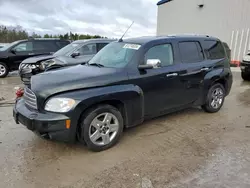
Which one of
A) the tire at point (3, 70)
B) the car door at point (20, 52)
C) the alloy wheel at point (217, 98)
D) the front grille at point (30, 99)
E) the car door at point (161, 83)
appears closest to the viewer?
the front grille at point (30, 99)

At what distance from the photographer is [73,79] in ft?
12.2

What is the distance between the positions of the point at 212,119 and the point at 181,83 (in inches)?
49.7

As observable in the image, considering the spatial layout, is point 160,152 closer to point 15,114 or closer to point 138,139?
point 138,139

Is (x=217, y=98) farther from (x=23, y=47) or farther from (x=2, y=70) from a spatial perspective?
(x=2, y=70)

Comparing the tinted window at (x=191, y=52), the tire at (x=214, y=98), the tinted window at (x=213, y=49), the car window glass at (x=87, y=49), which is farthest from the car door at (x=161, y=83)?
the car window glass at (x=87, y=49)

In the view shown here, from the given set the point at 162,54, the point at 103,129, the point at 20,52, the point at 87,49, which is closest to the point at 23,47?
the point at 20,52

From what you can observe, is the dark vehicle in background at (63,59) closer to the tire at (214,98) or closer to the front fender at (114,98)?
the tire at (214,98)

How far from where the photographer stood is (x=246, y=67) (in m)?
10.2

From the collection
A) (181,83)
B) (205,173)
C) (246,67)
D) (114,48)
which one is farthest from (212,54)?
(246,67)

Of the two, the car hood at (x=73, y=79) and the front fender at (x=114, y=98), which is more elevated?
the car hood at (x=73, y=79)

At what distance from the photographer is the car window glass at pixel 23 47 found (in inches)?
458

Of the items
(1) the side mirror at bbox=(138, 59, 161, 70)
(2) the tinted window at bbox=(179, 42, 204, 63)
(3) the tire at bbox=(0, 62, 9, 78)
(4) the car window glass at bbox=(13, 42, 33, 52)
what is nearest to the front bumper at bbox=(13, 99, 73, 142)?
(1) the side mirror at bbox=(138, 59, 161, 70)

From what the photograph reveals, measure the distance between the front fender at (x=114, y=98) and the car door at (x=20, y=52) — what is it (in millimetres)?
9131

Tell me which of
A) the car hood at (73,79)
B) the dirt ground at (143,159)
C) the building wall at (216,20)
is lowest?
the dirt ground at (143,159)
